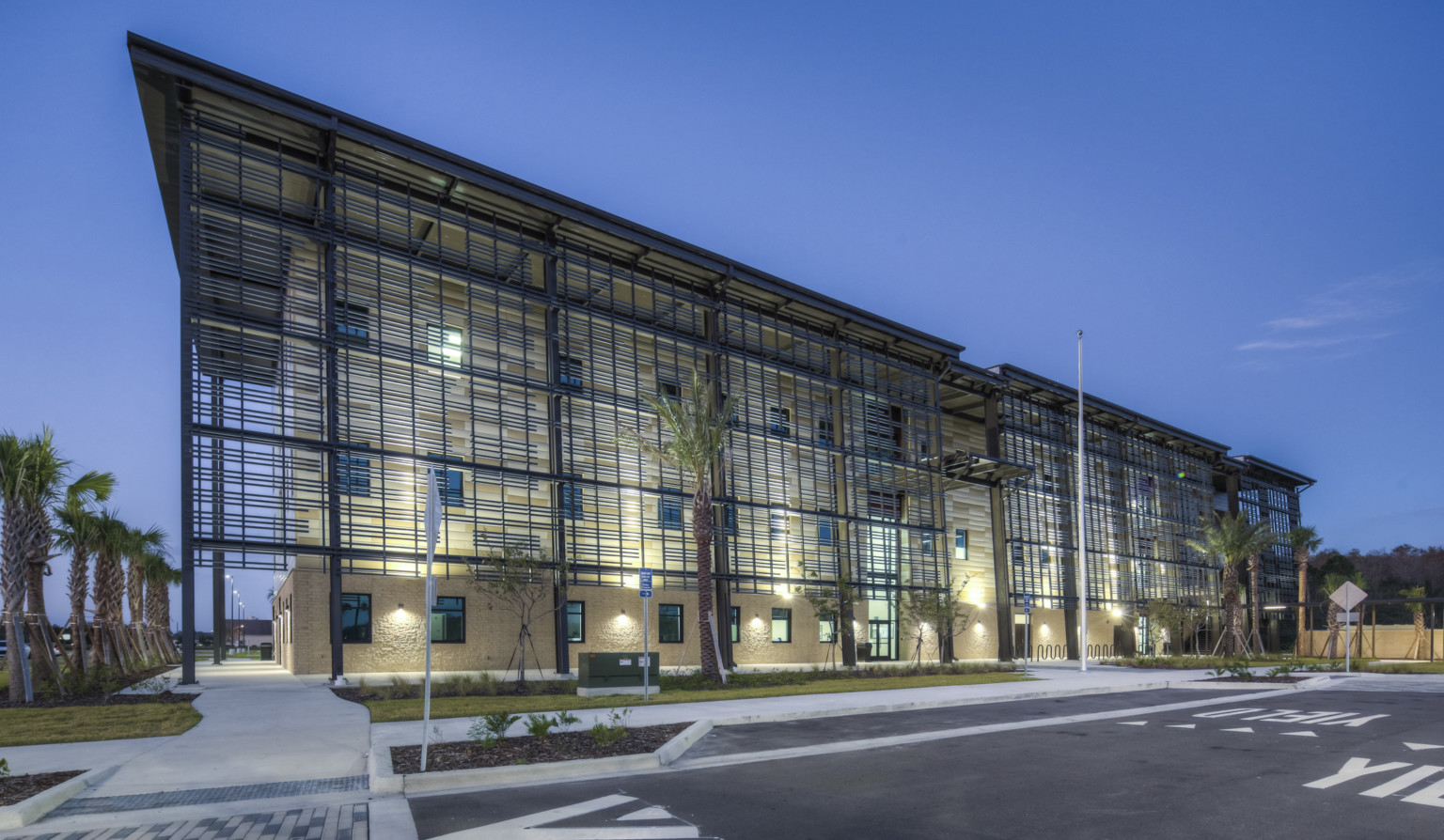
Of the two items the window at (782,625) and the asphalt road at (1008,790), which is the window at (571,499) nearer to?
the window at (782,625)

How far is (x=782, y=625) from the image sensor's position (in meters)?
43.9

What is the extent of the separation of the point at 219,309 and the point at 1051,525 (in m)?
51.5

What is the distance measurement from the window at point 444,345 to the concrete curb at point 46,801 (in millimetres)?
22015

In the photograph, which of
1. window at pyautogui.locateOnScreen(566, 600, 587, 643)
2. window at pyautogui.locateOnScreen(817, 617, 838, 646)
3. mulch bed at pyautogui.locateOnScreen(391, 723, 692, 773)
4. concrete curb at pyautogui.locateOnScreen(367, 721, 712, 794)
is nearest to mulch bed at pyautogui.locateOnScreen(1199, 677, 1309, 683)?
window at pyautogui.locateOnScreen(817, 617, 838, 646)

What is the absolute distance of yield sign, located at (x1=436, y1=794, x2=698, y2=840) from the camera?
8531mm

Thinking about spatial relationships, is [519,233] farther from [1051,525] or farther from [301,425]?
[1051,525]

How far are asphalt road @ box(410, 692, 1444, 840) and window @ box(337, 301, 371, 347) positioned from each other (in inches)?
782

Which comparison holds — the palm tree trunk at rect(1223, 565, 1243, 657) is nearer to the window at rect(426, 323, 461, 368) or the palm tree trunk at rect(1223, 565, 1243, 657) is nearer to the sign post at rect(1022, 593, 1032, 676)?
the sign post at rect(1022, 593, 1032, 676)

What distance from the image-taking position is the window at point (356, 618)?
99.1 ft

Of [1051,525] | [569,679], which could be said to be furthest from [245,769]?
[1051,525]

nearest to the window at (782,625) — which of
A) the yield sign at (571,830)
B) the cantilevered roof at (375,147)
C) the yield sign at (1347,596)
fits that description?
the cantilevered roof at (375,147)

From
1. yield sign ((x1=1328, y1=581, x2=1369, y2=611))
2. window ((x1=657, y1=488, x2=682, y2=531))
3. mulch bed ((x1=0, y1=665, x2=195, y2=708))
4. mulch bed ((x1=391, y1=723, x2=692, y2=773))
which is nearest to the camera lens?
mulch bed ((x1=391, y1=723, x2=692, y2=773))

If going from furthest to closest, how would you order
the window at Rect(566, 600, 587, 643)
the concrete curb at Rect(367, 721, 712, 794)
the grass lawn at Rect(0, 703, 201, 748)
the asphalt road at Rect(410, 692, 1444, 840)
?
the window at Rect(566, 600, 587, 643)
the grass lawn at Rect(0, 703, 201, 748)
the concrete curb at Rect(367, 721, 712, 794)
the asphalt road at Rect(410, 692, 1444, 840)

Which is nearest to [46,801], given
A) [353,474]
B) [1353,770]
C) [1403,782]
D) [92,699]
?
[92,699]
